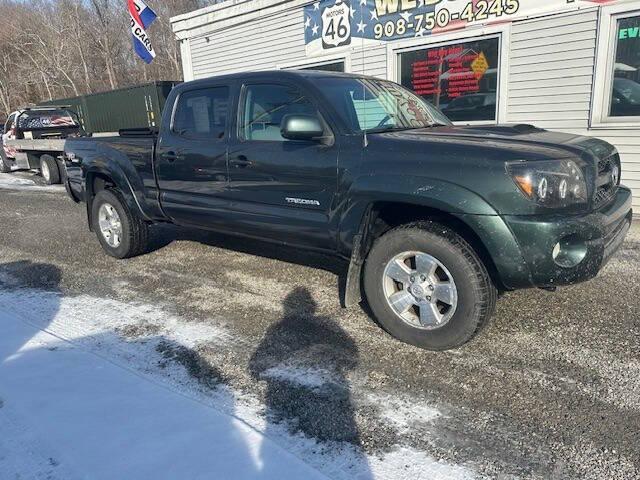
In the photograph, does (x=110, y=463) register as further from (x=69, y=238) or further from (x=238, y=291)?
(x=69, y=238)

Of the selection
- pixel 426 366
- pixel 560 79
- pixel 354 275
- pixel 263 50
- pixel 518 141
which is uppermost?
pixel 263 50

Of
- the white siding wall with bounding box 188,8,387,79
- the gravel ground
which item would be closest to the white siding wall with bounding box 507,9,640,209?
the gravel ground

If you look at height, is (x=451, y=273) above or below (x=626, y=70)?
below

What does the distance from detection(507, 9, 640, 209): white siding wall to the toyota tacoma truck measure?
392cm

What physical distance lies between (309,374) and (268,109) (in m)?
2.18

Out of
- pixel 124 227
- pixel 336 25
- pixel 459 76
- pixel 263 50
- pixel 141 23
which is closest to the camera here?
pixel 124 227

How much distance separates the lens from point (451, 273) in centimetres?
313

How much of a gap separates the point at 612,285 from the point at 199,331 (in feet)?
11.6

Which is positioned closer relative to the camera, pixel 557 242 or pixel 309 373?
pixel 557 242

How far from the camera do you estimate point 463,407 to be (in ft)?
8.90

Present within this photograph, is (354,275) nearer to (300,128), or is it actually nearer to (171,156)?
(300,128)

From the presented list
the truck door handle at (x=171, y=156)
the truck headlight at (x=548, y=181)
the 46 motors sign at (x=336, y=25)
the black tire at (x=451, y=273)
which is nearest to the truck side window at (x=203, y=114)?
the truck door handle at (x=171, y=156)

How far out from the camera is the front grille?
319 cm

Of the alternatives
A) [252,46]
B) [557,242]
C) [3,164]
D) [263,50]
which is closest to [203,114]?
[557,242]
